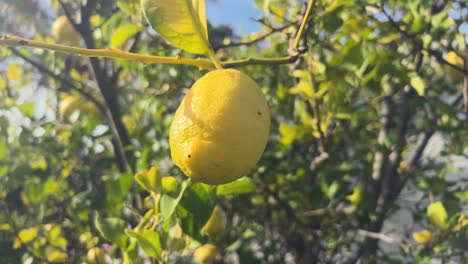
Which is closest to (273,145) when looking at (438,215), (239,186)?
(438,215)

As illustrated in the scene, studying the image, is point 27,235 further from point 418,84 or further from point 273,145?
point 418,84

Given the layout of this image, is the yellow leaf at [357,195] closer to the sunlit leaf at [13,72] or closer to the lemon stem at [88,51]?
the lemon stem at [88,51]

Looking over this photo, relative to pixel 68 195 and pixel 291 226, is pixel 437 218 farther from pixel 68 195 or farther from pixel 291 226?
pixel 68 195

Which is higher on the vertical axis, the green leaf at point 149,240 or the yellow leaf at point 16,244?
the green leaf at point 149,240

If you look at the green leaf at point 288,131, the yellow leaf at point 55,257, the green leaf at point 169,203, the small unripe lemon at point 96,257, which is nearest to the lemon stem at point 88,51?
the green leaf at point 169,203

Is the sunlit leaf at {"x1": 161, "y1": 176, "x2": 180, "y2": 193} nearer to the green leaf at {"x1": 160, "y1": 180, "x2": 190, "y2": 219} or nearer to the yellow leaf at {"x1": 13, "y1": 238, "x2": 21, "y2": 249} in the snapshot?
the green leaf at {"x1": 160, "y1": 180, "x2": 190, "y2": 219}

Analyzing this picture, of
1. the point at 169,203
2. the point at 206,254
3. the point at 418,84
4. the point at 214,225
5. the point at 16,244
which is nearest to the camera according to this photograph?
the point at 169,203

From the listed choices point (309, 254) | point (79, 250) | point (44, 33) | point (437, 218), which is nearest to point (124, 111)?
point (79, 250)
